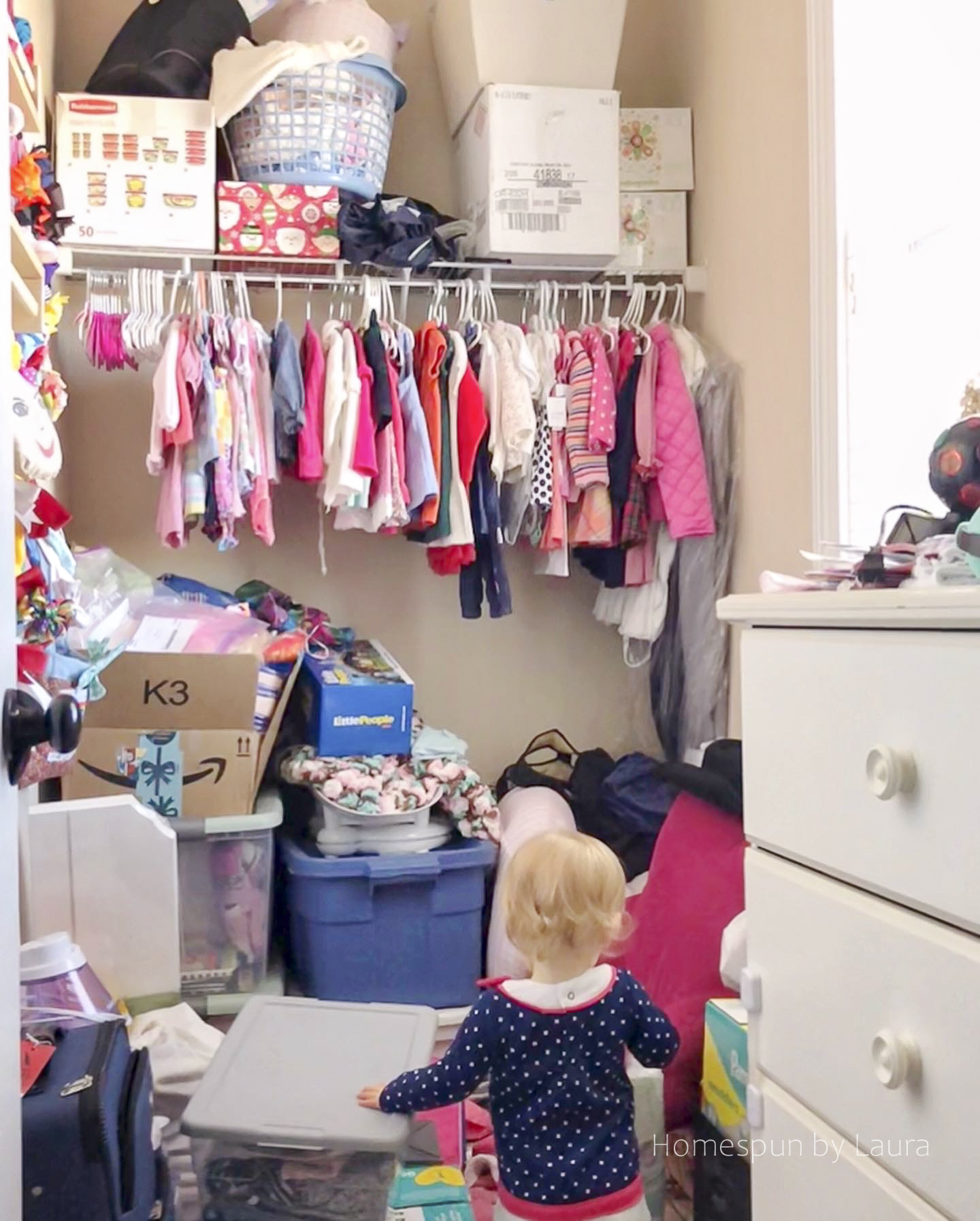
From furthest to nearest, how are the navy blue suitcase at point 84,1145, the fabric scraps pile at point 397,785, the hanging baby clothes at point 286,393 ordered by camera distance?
the hanging baby clothes at point 286,393
the fabric scraps pile at point 397,785
the navy blue suitcase at point 84,1145

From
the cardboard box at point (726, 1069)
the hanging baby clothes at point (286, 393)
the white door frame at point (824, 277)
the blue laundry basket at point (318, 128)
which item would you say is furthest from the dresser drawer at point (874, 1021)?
the blue laundry basket at point (318, 128)

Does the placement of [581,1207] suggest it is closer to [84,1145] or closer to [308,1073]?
[308,1073]

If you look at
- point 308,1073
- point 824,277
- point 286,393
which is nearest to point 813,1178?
point 308,1073

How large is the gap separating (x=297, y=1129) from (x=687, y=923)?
800 millimetres

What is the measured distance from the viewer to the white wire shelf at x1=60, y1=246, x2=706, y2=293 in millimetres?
2572

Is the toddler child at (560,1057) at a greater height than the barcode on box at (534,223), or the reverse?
the barcode on box at (534,223)

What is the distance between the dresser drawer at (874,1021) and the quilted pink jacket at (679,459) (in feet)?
4.89

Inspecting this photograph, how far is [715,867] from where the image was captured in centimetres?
188

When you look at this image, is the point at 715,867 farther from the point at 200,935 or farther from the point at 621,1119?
the point at 200,935

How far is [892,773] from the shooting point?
0.87m

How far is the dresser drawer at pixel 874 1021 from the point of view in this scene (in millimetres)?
819

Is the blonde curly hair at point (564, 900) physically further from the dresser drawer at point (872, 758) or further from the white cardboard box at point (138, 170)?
the white cardboard box at point (138, 170)

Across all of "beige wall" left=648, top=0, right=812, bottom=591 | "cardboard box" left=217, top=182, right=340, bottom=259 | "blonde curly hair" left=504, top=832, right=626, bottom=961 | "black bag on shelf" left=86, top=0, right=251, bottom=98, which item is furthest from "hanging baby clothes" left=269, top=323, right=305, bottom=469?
"blonde curly hair" left=504, top=832, right=626, bottom=961

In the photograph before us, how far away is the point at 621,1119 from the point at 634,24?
2.82m
